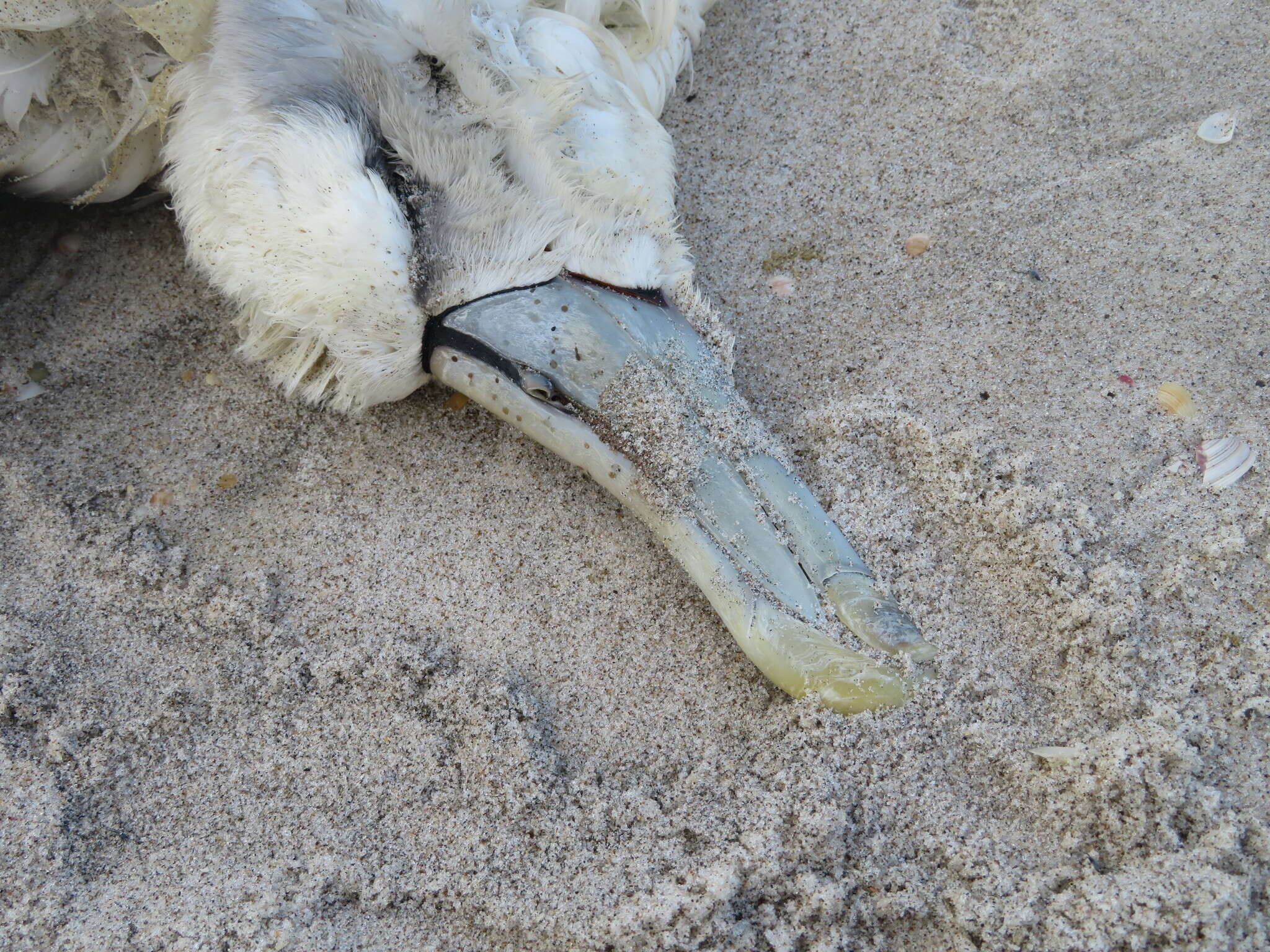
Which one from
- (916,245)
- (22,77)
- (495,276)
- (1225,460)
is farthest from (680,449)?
(22,77)

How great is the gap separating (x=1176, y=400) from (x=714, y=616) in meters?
0.94

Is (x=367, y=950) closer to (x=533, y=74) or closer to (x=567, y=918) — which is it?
(x=567, y=918)

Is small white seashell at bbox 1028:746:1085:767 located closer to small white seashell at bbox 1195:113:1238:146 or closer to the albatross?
the albatross

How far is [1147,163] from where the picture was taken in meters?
2.06

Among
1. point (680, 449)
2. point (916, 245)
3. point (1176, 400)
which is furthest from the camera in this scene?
point (916, 245)

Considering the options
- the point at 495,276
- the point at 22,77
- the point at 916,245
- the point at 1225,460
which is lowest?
the point at 1225,460

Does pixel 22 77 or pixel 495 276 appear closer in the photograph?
pixel 495 276

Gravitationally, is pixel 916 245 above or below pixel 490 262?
below

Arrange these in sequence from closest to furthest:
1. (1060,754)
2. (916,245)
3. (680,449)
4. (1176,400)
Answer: (1060,754), (680,449), (1176,400), (916,245)

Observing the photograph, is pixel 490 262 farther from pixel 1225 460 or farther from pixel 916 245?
pixel 1225 460

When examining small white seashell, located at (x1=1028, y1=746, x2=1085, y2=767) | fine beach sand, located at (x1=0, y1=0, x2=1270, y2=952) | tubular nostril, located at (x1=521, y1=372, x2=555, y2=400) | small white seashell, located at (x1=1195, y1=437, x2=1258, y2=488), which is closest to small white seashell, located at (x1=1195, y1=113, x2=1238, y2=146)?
fine beach sand, located at (x1=0, y1=0, x2=1270, y2=952)

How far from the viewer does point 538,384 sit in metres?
1.60

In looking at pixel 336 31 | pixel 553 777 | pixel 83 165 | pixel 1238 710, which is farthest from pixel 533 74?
pixel 1238 710

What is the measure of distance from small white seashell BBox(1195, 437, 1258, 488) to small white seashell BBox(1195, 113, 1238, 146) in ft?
2.61
